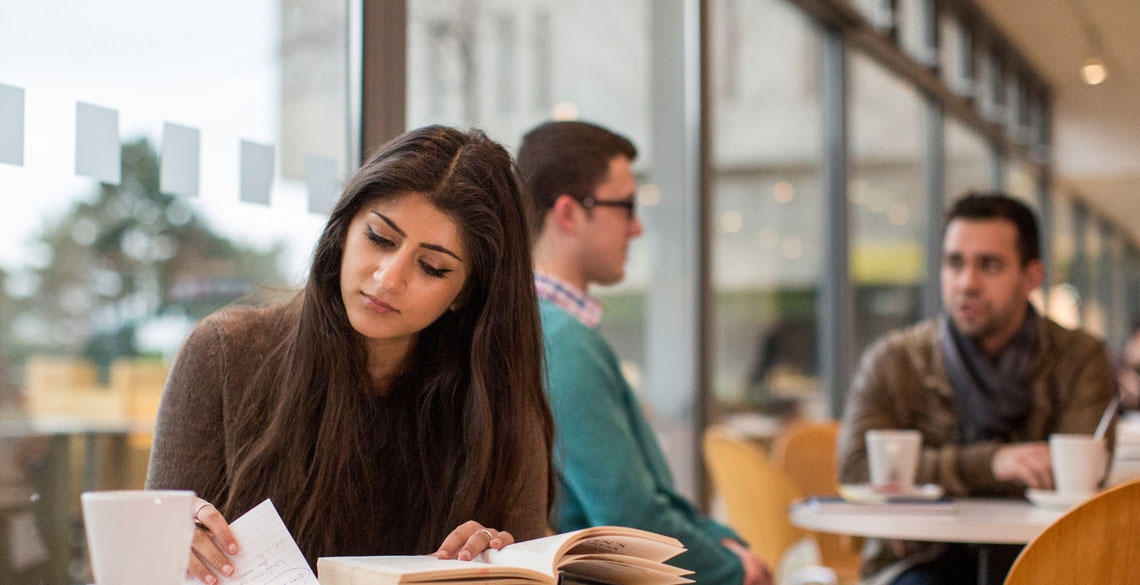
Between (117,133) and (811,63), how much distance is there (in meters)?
3.71

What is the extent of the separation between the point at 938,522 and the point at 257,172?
4.62 feet

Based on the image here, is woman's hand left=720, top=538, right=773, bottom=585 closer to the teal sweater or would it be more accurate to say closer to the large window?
the teal sweater

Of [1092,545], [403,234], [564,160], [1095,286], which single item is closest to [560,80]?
[564,160]

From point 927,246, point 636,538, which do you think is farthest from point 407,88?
point 927,246

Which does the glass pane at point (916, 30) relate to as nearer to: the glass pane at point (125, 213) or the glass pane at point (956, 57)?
the glass pane at point (956, 57)

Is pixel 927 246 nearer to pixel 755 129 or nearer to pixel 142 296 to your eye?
pixel 755 129

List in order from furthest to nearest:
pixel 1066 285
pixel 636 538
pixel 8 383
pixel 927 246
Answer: pixel 1066 285
pixel 927 246
pixel 8 383
pixel 636 538

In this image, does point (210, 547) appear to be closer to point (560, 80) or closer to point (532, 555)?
point (532, 555)

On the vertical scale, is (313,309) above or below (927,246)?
below

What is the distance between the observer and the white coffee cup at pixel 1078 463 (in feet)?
7.21

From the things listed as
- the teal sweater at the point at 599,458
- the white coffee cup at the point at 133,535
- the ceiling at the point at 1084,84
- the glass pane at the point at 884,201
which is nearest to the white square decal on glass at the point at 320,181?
the teal sweater at the point at 599,458

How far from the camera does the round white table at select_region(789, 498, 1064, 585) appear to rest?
6.30ft

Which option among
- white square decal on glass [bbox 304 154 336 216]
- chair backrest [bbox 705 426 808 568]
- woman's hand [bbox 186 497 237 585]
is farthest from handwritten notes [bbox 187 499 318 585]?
chair backrest [bbox 705 426 808 568]

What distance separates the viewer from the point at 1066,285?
11445mm
